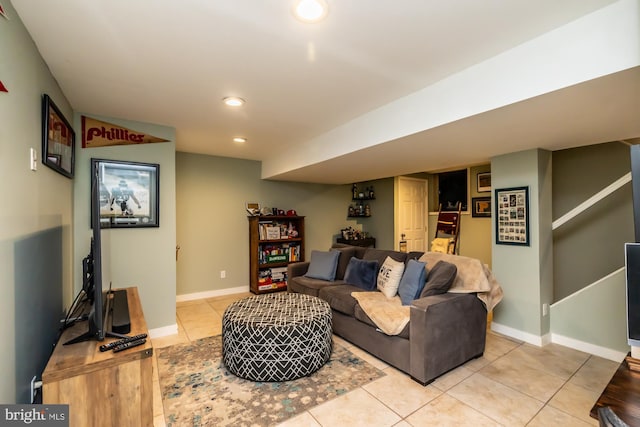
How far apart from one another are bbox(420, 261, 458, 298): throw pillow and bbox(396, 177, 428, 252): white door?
306 centimetres

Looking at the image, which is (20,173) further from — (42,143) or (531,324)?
(531,324)

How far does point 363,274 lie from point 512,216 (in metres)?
1.72

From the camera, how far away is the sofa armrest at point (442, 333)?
2209 mm

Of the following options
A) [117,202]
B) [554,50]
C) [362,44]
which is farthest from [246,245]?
[554,50]

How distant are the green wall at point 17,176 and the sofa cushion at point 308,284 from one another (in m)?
2.36

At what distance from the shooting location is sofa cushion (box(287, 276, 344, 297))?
347 centimetres

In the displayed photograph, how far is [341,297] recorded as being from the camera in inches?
119

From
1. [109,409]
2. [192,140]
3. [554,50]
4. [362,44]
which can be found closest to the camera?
[109,409]

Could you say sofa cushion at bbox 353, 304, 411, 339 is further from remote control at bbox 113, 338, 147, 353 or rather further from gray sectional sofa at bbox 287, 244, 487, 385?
remote control at bbox 113, 338, 147, 353

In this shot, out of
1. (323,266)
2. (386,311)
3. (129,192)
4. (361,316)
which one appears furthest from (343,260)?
(129,192)

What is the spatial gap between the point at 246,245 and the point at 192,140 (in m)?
1.99

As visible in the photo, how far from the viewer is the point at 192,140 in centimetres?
375

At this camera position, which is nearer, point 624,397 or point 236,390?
point 624,397

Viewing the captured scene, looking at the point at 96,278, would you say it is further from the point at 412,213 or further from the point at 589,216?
the point at 412,213
